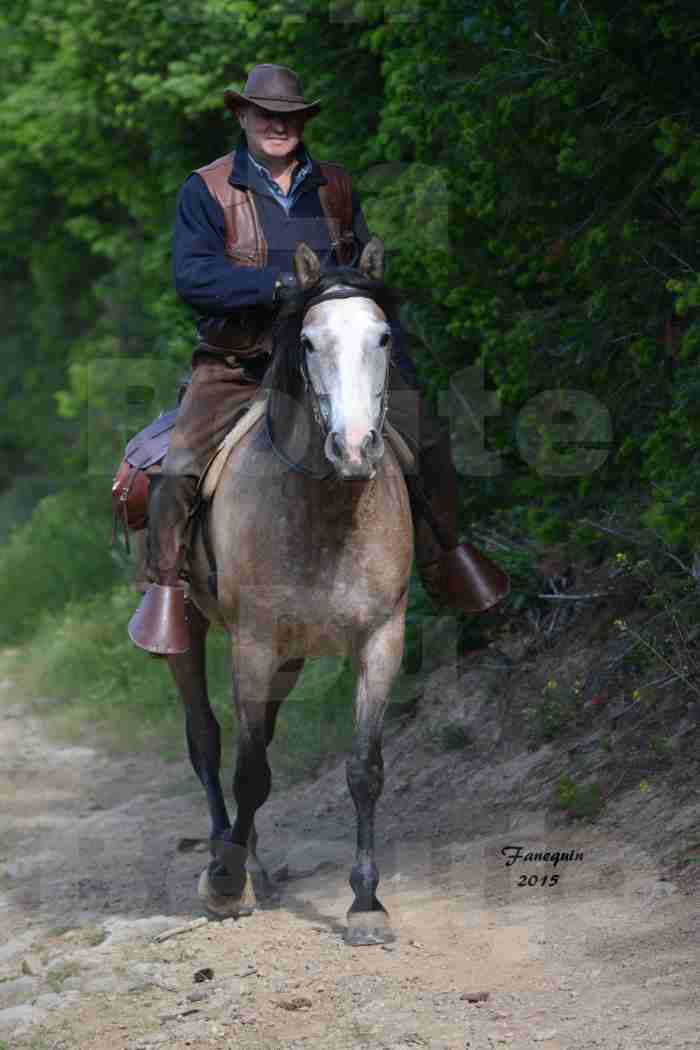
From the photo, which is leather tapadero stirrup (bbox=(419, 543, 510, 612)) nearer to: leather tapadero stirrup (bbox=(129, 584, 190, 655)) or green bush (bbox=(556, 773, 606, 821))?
green bush (bbox=(556, 773, 606, 821))

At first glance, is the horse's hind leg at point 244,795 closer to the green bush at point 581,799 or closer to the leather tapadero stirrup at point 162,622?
the leather tapadero stirrup at point 162,622

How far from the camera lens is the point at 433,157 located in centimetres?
927

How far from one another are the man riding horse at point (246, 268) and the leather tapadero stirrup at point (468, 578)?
9cm

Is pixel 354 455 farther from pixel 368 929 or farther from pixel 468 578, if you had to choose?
pixel 368 929

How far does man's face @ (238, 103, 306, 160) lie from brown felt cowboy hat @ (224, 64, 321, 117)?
1.8 inches

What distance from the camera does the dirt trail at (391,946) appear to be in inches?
213

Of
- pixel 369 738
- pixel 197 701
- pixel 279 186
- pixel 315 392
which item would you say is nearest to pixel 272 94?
pixel 279 186

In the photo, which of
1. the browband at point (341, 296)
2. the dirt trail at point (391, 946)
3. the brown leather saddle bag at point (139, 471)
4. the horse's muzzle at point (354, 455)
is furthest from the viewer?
the brown leather saddle bag at point (139, 471)

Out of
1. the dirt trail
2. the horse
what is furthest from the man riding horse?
the dirt trail

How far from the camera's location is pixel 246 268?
6566 mm

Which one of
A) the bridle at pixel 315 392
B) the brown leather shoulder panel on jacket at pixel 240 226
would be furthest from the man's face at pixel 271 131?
the bridle at pixel 315 392

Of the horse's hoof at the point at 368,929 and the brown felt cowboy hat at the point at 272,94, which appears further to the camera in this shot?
the brown felt cowboy hat at the point at 272,94

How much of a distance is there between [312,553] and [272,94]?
200cm

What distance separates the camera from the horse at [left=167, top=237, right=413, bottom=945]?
6.05 metres
